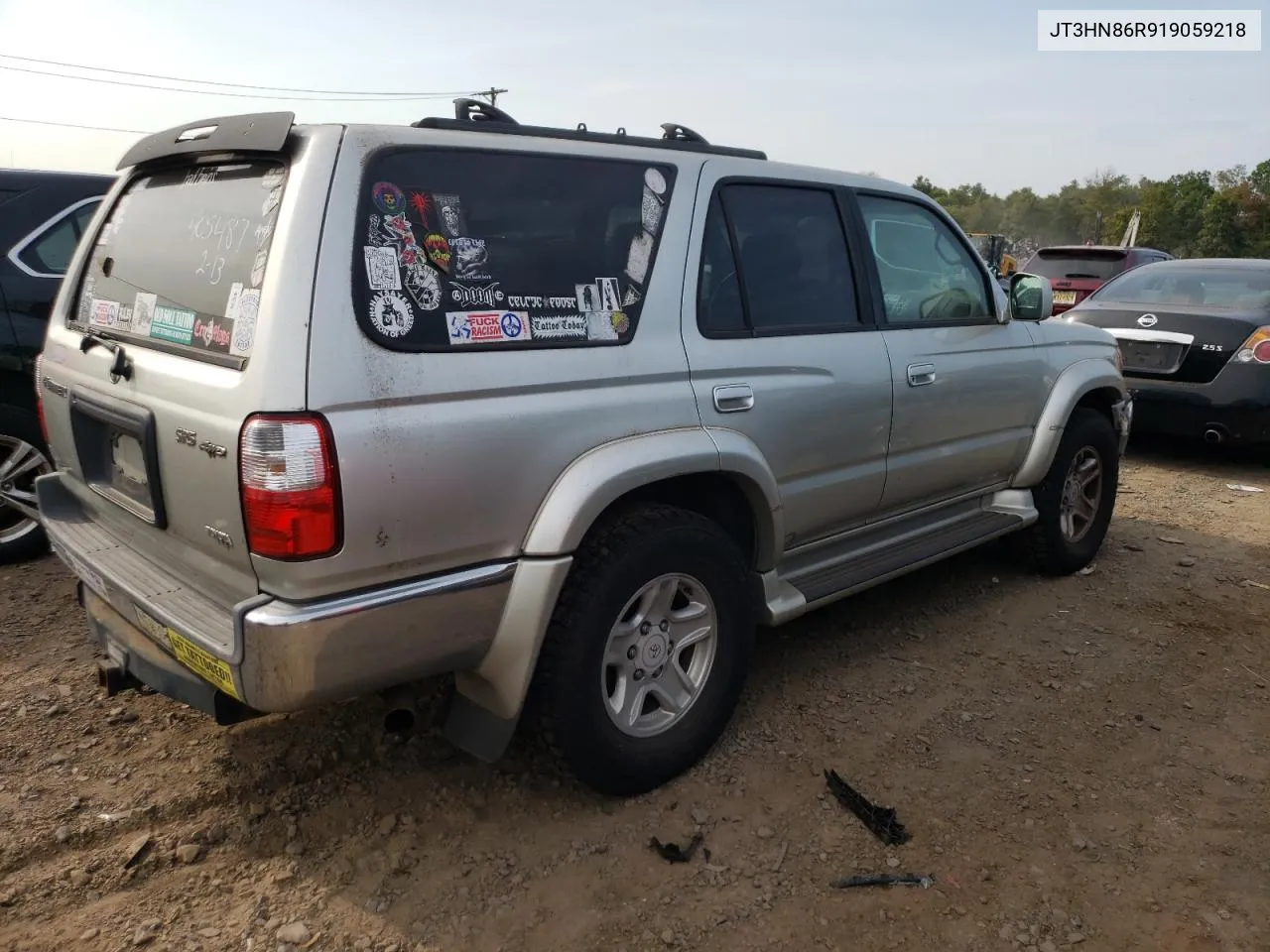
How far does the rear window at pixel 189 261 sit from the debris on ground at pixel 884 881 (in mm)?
2013

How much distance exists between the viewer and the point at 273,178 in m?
2.25

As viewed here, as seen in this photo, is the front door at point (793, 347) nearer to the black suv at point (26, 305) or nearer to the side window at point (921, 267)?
the side window at point (921, 267)

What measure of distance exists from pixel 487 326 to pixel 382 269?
0.29 metres

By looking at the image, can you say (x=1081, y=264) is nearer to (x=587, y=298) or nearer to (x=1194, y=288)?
(x=1194, y=288)

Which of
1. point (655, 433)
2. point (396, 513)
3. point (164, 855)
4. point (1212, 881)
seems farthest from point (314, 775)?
point (1212, 881)

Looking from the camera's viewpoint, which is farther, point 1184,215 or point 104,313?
point 1184,215

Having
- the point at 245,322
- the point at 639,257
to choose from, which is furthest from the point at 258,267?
the point at 639,257

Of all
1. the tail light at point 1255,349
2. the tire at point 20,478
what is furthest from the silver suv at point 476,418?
the tail light at point 1255,349

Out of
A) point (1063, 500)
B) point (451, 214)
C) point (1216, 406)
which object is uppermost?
point (451, 214)

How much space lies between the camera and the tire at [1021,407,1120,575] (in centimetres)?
456

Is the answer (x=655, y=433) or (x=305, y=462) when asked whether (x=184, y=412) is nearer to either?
(x=305, y=462)

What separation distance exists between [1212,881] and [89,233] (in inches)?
153

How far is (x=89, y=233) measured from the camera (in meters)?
3.09

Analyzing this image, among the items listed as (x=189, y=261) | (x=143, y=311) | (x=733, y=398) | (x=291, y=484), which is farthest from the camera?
(x=733, y=398)
